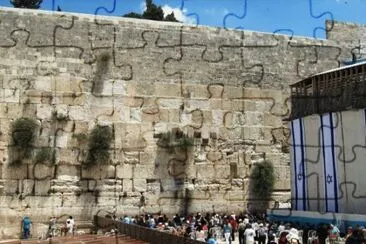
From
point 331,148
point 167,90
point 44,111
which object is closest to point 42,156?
point 44,111

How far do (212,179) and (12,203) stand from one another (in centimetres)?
619

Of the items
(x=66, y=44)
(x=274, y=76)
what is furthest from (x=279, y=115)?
(x=66, y=44)

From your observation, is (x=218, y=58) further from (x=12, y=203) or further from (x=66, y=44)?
(x=12, y=203)

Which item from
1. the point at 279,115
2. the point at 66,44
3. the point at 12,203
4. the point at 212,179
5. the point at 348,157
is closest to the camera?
the point at 348,157

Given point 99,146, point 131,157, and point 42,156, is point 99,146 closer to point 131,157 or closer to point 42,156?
point 131,157

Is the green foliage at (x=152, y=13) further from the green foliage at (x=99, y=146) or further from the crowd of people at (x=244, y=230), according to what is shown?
the crowd of people at (x=244, y=230)

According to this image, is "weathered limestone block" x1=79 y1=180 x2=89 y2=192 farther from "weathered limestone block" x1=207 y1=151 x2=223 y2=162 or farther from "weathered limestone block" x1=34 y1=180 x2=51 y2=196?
"weathered limestone block" x1=207 y1=151 x2=223 y2=162

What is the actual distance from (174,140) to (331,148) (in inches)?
200

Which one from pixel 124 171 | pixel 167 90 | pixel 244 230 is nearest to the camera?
pixel 244 230

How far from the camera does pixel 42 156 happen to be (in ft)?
53.8

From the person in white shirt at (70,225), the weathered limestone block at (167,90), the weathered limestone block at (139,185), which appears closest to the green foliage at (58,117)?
the weathered limestone block at (139,185)

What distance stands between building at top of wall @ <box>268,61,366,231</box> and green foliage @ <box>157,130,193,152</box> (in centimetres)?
331

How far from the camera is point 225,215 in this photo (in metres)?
18.1

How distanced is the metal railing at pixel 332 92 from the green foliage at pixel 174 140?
339cm
